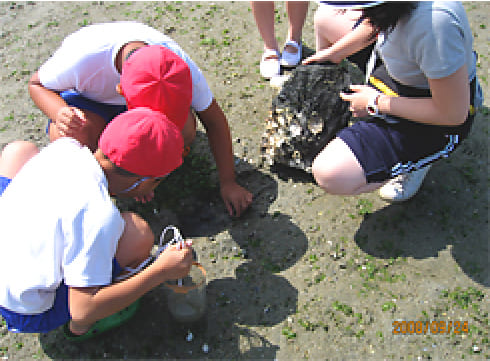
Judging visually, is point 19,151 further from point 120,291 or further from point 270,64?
point 270,64

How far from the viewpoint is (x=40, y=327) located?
1819 mm

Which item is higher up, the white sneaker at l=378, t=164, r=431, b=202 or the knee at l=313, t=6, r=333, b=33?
the knee at l=313, t=6, r=333, b=33

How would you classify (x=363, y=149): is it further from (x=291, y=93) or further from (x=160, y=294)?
(x=160, y=294)

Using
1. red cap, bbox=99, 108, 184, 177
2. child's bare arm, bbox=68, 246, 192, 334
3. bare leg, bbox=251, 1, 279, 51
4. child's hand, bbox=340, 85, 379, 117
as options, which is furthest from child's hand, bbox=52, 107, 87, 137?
bare leg, bbox=251, 1, 279, 51

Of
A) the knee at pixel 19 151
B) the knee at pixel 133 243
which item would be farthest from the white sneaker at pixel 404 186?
the knee at pixel 19 151

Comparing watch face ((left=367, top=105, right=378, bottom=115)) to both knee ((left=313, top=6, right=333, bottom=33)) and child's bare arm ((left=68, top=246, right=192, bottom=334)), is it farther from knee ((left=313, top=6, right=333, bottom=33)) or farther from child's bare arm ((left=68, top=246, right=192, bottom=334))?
child's bare arm ((left=68, top=246, right=192, bottom=334))

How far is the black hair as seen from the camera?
1721 millimetres

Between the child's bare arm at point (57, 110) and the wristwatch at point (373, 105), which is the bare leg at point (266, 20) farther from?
the child's bare arm at point (57, 110)

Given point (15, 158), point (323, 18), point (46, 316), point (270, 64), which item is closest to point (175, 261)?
point (46, 316)

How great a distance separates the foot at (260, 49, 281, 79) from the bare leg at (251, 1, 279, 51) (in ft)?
0.18

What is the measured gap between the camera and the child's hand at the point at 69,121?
216cm

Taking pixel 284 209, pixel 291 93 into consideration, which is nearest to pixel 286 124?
pixel 291 93

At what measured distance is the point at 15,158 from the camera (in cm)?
217

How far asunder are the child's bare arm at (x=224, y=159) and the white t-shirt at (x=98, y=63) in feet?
0.35
